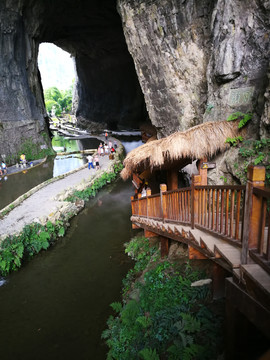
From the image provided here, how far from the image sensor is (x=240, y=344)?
3.15 m

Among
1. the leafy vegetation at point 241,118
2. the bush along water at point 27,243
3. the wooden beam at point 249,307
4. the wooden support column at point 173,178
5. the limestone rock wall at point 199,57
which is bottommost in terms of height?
the bush along water at point 27,243

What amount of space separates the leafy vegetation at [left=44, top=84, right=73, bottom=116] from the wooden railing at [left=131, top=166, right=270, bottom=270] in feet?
172

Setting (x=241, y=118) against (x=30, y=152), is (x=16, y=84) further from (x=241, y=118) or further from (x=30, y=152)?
(x=241, y=118)

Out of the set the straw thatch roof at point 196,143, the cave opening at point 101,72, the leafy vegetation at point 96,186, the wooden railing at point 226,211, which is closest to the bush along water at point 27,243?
the leafy vegetation at point 96,186

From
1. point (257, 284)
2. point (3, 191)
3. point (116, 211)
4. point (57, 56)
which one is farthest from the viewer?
point (57, 56)

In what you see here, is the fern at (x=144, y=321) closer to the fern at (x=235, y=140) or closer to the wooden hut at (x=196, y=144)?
the wooden hut at (x=196, y=144)

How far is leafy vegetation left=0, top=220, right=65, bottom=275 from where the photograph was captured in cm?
895

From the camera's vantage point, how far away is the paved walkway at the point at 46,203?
443 inches

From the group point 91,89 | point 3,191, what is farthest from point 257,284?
point 91,89

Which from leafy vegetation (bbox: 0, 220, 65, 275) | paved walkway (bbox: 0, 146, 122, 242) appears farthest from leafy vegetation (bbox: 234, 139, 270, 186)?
paved walkway (bbox: 0, 146, 122, 242)

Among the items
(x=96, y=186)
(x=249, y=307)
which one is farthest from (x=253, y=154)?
(x=96, y=186)

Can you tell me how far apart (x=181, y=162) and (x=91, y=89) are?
4237 cm

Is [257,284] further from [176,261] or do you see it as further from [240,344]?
[176,261]

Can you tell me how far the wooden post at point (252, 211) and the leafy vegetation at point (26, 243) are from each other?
895 cm
